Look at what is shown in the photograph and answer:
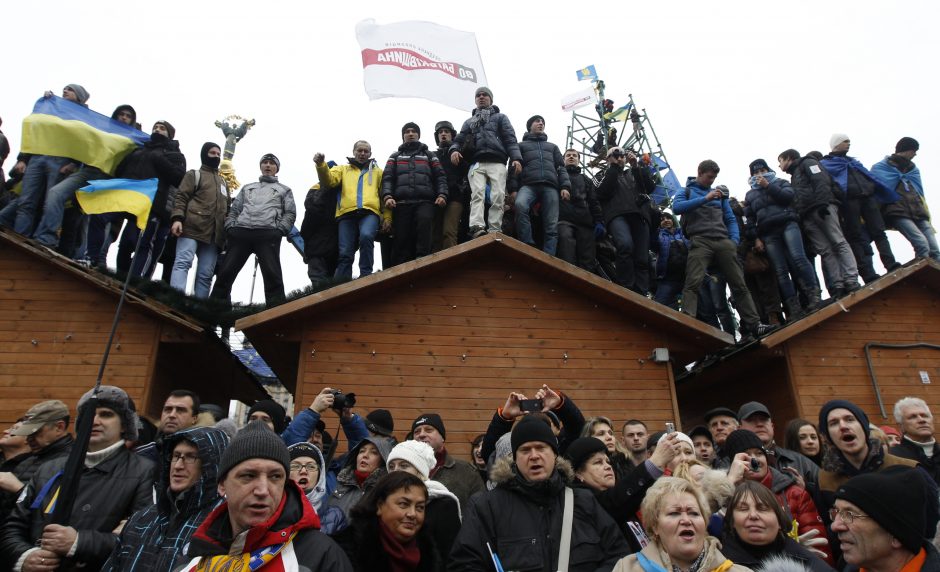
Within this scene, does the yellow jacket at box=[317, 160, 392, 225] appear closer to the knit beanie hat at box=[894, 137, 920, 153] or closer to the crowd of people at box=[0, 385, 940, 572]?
the crowd of people at box=[0, 385, 940, 572]

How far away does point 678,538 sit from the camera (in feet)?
10.2

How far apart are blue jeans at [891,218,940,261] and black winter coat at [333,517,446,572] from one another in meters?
9.49

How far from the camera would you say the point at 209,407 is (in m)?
6.26

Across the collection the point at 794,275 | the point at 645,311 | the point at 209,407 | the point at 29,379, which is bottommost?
the point at 209,407

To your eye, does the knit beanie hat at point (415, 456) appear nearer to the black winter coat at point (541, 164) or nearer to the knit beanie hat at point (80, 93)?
the black winter coat at point (541, 164)

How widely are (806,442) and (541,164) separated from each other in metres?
5.26

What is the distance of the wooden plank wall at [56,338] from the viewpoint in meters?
8.16

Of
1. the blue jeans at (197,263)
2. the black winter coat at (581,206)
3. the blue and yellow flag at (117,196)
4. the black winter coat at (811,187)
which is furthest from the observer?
the black winter coat at (581,206)

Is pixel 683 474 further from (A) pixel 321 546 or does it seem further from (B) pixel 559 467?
(A) pixel 321 546

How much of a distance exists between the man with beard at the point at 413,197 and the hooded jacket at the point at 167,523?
589 cm

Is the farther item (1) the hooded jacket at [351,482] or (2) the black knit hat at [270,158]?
(2) the black knit hat at [270,158]

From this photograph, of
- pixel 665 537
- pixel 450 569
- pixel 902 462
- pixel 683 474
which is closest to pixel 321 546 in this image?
pixel 450 569

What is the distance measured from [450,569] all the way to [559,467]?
2.89ft

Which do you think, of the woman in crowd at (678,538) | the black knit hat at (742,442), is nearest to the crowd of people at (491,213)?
the black knit hat at (742,442)
